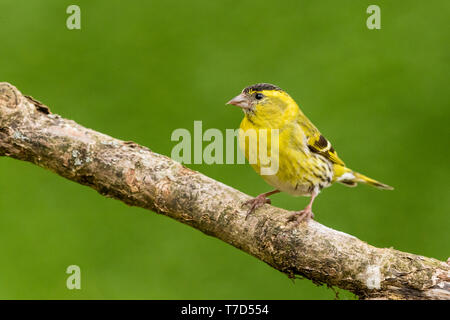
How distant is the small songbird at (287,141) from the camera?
108 inches

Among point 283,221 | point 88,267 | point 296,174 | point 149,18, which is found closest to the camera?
point 283,221

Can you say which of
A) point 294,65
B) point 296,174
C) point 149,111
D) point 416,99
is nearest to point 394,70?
point 416,99

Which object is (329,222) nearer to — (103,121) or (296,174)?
(296,174)

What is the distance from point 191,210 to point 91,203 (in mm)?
1926

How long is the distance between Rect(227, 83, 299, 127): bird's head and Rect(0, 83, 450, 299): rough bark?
448mm

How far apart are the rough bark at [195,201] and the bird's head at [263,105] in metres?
0.45

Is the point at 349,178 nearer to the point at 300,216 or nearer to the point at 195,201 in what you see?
the point at 300,216

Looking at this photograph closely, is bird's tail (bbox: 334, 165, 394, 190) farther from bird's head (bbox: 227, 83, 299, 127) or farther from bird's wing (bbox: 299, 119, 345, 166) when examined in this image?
bird's head (bbox: 227, 83, 299, 127)

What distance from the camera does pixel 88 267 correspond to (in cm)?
388

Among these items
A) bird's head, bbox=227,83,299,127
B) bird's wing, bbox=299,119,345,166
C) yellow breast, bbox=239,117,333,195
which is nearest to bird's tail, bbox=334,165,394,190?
bird's wing, bbox=299,119,345,166

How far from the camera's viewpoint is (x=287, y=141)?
109 inches

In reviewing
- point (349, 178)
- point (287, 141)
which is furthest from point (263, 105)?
point (349, 178)

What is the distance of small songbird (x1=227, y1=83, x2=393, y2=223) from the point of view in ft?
8.98

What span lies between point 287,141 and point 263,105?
196 mm
